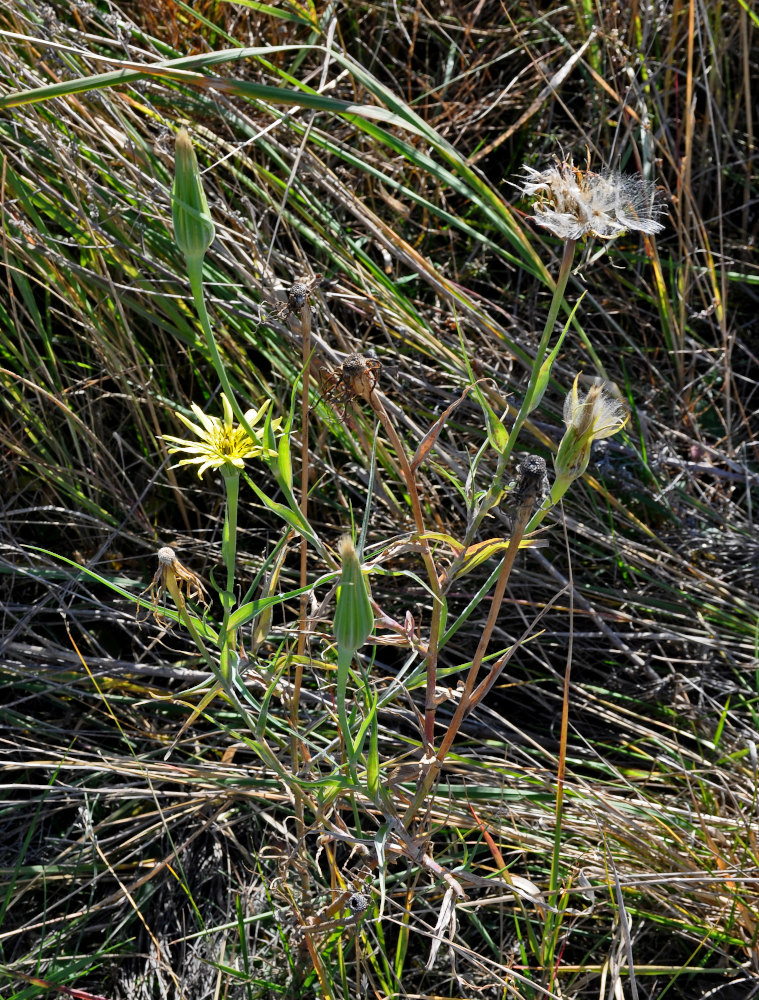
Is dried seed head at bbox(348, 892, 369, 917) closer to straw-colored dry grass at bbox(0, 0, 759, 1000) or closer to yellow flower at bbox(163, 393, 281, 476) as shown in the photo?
straw-colored dry grass at bbox(0, 0, 759, 1000)

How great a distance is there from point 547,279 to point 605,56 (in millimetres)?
760

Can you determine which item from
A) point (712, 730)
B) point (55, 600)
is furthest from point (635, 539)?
point (55, 600)

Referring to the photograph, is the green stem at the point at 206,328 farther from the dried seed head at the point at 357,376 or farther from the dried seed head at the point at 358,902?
the dried seed head at the point at 358,902

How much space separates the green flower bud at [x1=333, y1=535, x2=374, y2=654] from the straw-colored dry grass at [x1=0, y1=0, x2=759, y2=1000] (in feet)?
0.92

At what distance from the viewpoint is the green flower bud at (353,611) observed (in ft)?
1.96

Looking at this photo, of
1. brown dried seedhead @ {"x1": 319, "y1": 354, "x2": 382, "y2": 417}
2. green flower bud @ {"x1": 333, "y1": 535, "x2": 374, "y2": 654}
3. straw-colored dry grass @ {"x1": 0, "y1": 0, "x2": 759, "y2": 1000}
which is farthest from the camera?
straw-colored dry grass @ {"x1": 0, "y1": 0, "x2": 759, "y2": 1000}

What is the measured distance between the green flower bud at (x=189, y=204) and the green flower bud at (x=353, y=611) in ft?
0.86

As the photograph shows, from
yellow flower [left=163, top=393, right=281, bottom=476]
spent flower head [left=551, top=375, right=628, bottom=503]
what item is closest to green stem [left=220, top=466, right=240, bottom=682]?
yellow flower [left=163, top=393, right=281, bottom=476]

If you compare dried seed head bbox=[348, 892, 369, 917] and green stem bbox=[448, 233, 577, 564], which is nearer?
green stem bbox=[448, 233, 577, 564]

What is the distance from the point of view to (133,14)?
4.54 ft

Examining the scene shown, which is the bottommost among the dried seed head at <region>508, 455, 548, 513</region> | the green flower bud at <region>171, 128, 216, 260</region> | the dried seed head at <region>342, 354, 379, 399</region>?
the dried seed head at <region>508, 455, 548, 513</region>

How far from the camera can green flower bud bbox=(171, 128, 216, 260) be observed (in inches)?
24.1

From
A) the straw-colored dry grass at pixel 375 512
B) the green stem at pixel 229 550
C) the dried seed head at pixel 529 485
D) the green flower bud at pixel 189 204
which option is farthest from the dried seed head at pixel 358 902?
the green flower bud at pixel 189 204

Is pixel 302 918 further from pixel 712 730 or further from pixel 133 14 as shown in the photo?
pixel 133 14
